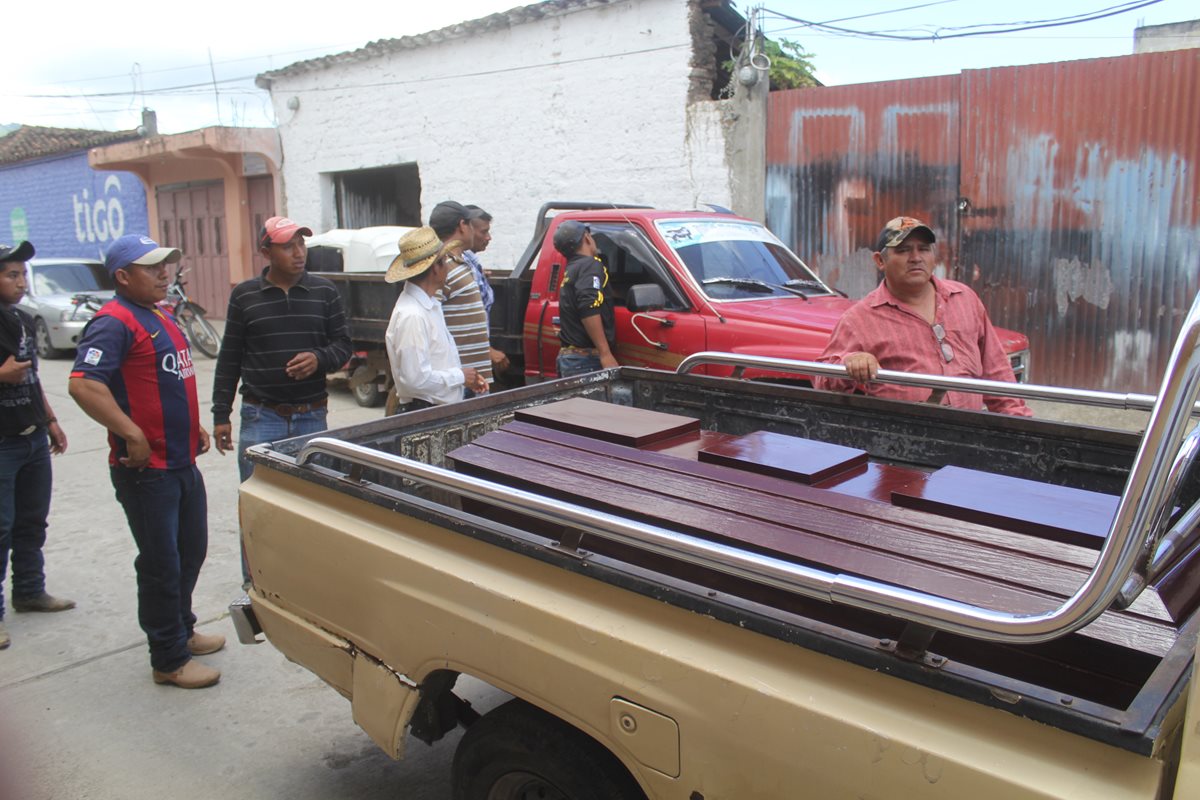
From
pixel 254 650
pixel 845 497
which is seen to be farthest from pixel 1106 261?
pixel 254 650

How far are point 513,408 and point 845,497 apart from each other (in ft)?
5.40

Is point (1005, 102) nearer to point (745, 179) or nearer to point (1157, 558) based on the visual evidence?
point (745, 179)

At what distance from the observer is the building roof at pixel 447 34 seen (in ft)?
38.1

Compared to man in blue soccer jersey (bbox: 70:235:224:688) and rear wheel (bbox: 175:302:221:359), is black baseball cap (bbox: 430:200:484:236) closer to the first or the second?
man in blue soccer jersey (bbox: 70:235:224:688)

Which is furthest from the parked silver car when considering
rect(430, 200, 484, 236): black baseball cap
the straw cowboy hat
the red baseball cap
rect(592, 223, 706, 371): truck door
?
the straw cowboy hat

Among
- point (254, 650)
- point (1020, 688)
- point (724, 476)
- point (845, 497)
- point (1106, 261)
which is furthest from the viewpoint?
point (1106, 261)

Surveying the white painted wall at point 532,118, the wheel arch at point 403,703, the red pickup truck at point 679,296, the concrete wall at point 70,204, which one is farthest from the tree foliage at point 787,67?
the concrete wall at point 70,204

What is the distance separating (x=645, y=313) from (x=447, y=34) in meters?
8.57

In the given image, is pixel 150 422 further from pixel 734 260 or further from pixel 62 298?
pixel 62 298

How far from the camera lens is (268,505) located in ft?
9.17

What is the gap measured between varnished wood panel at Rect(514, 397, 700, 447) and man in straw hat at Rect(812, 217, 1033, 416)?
81 cm

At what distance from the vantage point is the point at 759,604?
1826 mm

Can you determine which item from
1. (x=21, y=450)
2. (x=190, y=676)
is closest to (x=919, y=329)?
(x=190, y=676)

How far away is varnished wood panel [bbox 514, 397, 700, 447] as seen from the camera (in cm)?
293
